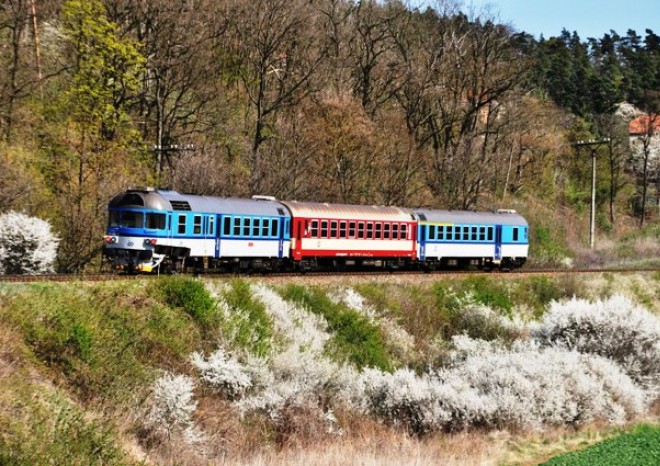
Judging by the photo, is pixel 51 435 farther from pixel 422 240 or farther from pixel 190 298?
pixel 422 240

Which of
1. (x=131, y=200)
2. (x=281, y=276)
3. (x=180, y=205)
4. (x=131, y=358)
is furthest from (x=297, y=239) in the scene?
(x=131, y=358)

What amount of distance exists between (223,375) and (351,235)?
14866 mm

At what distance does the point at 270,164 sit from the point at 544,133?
3802 centimetres

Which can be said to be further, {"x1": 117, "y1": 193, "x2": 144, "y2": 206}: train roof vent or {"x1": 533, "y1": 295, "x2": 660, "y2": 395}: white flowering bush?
{"x1": 117, "y1": 193, "x2": 144, "y2": 206}: train roof vent

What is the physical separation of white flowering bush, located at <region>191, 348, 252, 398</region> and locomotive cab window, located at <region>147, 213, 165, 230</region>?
7.48 m

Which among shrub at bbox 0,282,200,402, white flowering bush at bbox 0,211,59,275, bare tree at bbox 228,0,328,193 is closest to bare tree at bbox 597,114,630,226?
bare tree at bbox 228,0,328,193

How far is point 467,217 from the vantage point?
35.5m

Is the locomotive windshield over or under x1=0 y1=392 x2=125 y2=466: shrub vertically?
over

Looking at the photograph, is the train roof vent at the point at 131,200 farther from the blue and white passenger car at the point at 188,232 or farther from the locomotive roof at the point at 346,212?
the locomotive roof at the point at 346,212

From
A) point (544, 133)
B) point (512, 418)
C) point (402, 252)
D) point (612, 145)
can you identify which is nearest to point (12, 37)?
point (402, 252)

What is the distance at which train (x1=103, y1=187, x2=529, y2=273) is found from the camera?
2319 centimetres

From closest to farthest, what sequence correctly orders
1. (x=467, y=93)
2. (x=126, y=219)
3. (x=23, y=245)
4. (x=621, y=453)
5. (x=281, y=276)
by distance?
(x=621, y=453)
(x=23, y=245)
(x=126, y=219)
(x=281, y=276)
(x=467, y=93)

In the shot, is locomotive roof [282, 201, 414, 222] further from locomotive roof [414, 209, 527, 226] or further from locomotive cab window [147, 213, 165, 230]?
locomotive cab window [147, 213, 165, 230]

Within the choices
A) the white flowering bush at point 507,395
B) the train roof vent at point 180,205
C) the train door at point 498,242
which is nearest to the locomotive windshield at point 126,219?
the train roof vent at point 180,205
